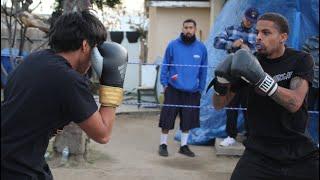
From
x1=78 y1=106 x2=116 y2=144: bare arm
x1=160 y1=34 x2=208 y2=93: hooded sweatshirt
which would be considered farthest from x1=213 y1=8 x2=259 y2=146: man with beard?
x1=78 y1=106 x2=116 y2=144: bare arm

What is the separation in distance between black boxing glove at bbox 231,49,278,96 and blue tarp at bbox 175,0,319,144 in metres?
4.13

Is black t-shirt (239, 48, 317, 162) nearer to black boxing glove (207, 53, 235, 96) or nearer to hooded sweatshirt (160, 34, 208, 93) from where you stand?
black boxing glove (207, 53, 235, 96)

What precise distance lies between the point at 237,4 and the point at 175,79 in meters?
1.71

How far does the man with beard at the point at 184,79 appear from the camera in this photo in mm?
7215

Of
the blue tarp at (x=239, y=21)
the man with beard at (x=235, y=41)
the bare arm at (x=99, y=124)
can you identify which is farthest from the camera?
the blue tarp at (x=239, y=21)

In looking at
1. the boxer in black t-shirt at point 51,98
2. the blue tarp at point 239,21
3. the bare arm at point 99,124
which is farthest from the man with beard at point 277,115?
the blue tarp at point 239,21

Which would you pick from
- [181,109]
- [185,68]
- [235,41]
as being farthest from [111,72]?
[181,109]

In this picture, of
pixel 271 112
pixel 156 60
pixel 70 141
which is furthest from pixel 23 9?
pixel 156 60

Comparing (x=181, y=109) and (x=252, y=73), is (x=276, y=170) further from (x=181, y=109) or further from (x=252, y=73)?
(x=181, y=109)

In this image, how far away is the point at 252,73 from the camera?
3.33 m

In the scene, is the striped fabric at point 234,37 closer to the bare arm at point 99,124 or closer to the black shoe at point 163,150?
the black shoe at point 163,150

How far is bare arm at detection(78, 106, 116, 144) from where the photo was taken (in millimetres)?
2588

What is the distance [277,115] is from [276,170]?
1.14 feet

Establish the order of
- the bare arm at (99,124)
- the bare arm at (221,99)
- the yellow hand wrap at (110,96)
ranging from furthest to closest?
the bare arm at (221,99) < the yellow hand wrap at (110,96) < the bare arm at (99,124)
